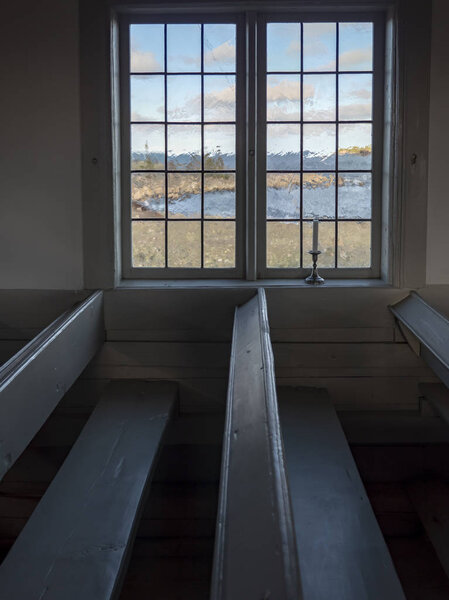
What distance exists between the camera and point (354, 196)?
3.51m

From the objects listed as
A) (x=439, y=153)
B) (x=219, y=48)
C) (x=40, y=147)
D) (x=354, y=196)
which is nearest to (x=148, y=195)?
(x=40, y=147)

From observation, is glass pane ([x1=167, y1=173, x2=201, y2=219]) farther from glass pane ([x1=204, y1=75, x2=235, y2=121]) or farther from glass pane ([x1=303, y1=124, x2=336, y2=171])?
glass pane ([x1=303, y1=124, x2=336, y2=171])

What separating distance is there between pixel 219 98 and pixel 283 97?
0.34m

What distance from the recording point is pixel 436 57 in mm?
3211

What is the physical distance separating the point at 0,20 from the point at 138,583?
2.77 meters

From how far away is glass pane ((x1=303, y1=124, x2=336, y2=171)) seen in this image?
3.49 m

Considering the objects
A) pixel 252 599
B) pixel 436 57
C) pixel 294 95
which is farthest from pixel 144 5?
pixel 252 599

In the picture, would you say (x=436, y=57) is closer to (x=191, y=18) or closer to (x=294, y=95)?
(x=294, y=95)

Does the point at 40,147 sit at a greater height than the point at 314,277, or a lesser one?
greater

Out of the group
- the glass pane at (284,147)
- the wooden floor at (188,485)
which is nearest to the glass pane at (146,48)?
the glass pane at (284,147)

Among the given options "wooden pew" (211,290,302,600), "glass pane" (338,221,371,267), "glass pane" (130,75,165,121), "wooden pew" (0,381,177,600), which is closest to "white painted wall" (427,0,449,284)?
"glass pane" (338,221,371,267)

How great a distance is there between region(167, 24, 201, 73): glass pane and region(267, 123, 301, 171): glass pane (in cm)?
53

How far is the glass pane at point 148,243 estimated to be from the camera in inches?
139

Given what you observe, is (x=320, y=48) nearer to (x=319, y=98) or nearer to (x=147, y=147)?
(x=319, y=98)
